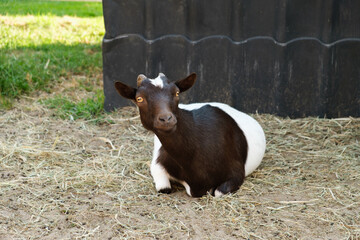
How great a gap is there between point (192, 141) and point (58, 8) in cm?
912

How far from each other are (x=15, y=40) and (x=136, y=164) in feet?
14.8

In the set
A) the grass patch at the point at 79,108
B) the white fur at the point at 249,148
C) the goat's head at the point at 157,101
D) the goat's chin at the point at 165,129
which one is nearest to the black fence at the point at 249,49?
the grass patch at the point at 79,108

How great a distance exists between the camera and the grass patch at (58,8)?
8.78 metres

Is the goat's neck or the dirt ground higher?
the goat's neck

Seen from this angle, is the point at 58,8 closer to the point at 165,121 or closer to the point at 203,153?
the point at 203,153

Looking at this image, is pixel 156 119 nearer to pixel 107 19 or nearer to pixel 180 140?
pixel 180 140

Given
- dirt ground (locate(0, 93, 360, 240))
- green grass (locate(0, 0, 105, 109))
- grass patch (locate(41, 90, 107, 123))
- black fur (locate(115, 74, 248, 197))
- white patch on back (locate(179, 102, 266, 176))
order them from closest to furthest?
dirt ground (locate(0, 93, 360, 240))
black fur (locate(115, 74, 248, 197))
white patch on back (locate(179, 102, 266, 176))
grass patch (locate(41, 90, 107, 123))
green grass (locate(0, 0, 105, 109))

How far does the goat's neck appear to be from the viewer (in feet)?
13.3

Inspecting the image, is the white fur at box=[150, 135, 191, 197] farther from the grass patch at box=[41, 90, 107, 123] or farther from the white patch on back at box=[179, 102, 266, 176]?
the grass patch at box=[41, 90, 107, 123]

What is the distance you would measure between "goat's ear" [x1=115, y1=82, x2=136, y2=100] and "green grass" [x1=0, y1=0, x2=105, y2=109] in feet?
10.6

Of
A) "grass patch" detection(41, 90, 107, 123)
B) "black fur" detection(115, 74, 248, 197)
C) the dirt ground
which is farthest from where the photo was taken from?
"grass patch" detection(41, 90, 107, 123)

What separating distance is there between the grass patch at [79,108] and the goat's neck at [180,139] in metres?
2.32

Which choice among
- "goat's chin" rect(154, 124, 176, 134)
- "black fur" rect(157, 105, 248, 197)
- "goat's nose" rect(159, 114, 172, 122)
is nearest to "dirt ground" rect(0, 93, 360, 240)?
"black fur" rect(157, 105, 248, 197)

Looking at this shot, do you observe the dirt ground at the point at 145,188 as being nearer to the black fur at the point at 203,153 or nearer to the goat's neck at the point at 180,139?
the black fur at the point at 203,153
